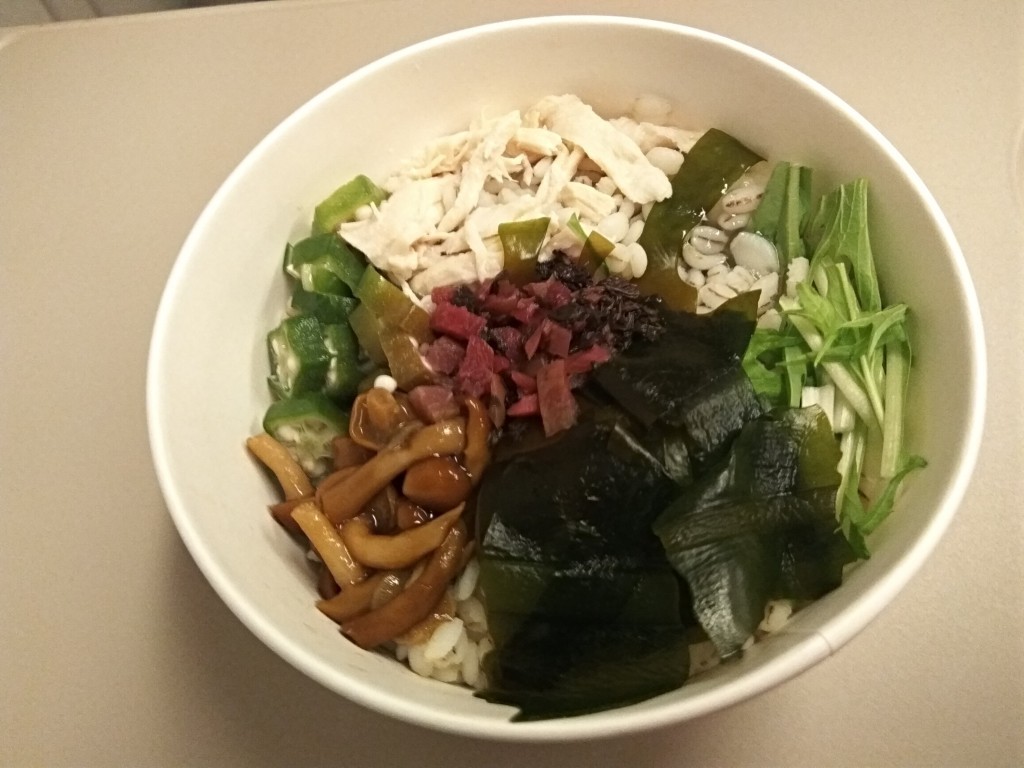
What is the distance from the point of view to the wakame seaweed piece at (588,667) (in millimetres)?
951

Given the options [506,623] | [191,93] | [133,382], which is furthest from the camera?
[191,93]

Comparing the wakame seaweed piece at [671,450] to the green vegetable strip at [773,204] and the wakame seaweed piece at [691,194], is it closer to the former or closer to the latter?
the wakame seaweed piece at [691,194]

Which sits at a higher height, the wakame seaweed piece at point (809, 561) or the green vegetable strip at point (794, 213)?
the green vegetable strip at point (794, 213)

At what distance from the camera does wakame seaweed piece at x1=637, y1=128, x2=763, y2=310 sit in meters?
1.33

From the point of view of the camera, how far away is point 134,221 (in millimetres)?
1600

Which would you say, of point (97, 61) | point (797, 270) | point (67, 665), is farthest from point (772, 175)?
point (97, 61)

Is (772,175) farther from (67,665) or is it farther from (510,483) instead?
(67,665)

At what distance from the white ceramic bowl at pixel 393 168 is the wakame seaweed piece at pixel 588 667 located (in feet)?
0.12

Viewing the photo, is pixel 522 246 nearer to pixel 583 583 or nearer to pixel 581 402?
pixel 581 402

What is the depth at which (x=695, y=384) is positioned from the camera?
1062mm

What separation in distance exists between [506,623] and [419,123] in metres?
0.90

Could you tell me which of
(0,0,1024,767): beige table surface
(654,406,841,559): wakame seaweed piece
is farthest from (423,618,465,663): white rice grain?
(654,406,841,559): wakame seaweed piece

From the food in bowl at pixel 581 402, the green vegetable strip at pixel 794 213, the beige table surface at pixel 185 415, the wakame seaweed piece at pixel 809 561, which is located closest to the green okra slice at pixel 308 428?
the food in bowl at pixel 581 402

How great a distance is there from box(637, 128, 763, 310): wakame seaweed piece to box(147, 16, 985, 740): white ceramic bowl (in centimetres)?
5
